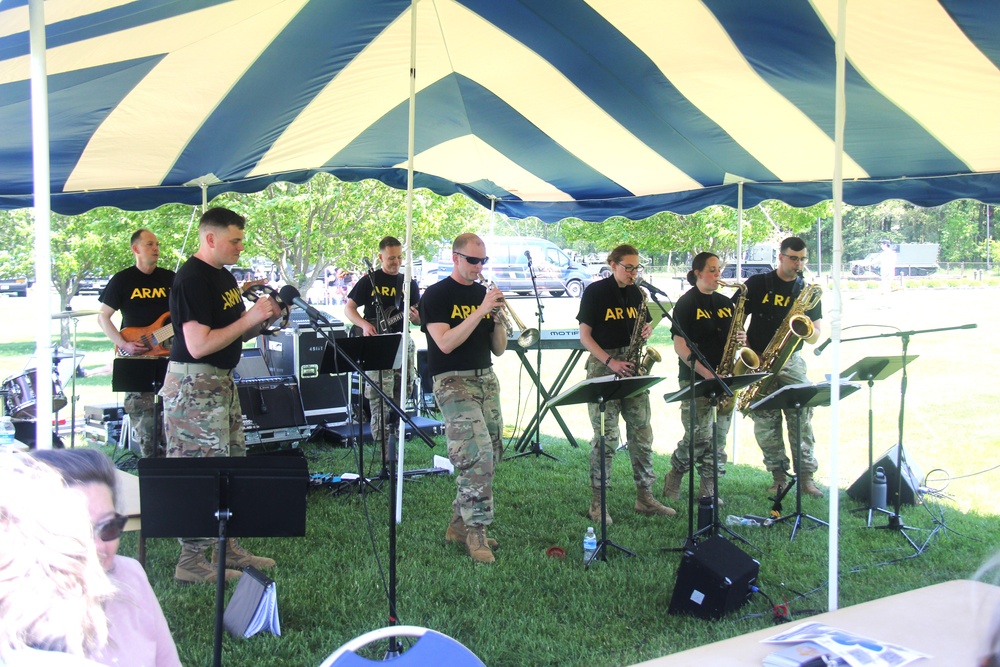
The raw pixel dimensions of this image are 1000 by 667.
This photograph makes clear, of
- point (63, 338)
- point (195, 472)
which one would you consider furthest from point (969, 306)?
point (195, 472)

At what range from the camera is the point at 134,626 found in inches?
73.6

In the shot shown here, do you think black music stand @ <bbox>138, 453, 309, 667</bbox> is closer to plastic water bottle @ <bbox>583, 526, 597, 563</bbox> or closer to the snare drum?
plastic water bottle @ <bbox>583, 526, 597, 563</bbox>

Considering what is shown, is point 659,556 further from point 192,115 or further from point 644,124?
point 192,115

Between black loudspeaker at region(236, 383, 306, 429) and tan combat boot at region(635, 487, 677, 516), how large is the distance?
3703mm

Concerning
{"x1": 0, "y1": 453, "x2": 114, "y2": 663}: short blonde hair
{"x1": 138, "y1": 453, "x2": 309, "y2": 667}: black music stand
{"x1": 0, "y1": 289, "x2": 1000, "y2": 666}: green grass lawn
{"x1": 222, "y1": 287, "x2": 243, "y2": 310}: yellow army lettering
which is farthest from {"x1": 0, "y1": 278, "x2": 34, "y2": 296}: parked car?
{"x1": 0, "y1": 453, "x2": 114, "y2": 663}: short blonde hair

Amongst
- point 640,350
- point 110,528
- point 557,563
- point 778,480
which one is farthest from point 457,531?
point 110,528

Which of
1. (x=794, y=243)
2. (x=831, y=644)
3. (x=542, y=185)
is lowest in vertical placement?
(x=831, y=644)

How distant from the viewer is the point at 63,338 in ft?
52.3

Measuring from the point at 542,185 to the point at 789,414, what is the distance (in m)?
3.50

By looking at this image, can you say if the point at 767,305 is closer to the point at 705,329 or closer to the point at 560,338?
the point at 705,329

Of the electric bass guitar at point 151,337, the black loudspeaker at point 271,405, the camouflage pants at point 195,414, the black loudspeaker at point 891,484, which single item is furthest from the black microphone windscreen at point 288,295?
the black loudspeaker at point 891,484

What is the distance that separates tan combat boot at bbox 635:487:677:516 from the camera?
5938mm

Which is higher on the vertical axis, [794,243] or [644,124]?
[644,124]

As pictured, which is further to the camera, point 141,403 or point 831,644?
point 141,403
